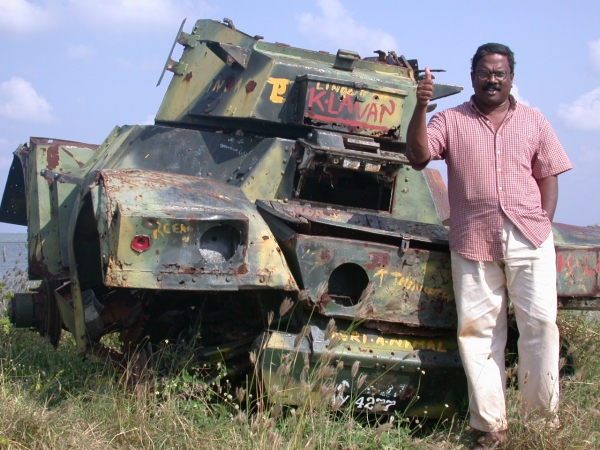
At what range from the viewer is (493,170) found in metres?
4.22

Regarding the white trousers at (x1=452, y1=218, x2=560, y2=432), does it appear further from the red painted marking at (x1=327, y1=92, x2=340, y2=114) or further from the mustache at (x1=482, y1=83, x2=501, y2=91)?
the red painted marking at (x1=327, y1=92, x2=340, y2=114)

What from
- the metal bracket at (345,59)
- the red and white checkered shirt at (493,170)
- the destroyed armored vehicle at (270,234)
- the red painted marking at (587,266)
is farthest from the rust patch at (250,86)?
the red painted marking at (587,266)

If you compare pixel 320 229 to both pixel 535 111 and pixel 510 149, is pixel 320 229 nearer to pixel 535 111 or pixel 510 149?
pixel 510 149

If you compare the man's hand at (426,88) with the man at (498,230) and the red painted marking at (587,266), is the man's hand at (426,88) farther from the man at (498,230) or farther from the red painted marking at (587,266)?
the red painted marking at (587,266)

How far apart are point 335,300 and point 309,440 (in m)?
0.99

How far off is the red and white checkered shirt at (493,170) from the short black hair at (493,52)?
7.9 inches

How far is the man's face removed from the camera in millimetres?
4316

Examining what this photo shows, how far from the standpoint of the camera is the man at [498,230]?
13.5 ft

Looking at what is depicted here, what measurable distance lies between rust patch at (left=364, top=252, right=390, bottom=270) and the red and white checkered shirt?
37cm

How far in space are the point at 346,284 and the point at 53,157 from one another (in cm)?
330

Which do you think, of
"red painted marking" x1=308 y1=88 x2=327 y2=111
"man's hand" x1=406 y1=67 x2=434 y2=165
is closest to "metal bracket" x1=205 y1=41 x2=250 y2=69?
"red painted marking" x1=308 y1=88 x2=327 y2=111

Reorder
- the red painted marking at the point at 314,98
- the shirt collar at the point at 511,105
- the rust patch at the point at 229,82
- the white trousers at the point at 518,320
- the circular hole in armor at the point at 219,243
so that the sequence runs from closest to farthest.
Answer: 1. the circular hole in armor at the point at 219,243
2. the white trousers at the point at 518,320
3. the shirt collar at the point at 511,105
4. the red painted marking at the point at 314,98
5. the rust patch at the point at 229,82

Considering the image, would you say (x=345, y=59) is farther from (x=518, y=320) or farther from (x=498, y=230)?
(x=518, y=320)

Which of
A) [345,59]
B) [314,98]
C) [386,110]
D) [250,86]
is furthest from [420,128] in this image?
[345,59]
